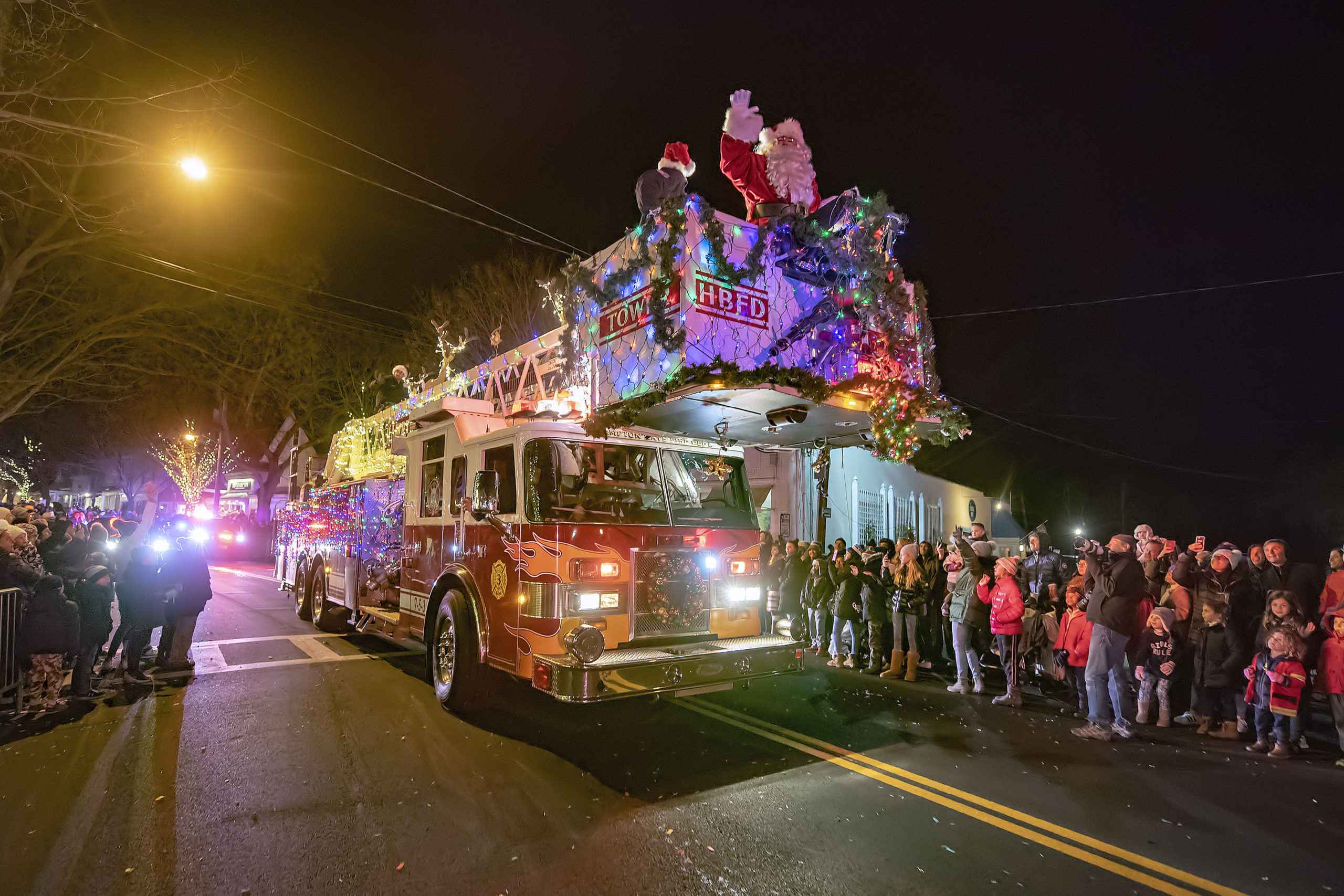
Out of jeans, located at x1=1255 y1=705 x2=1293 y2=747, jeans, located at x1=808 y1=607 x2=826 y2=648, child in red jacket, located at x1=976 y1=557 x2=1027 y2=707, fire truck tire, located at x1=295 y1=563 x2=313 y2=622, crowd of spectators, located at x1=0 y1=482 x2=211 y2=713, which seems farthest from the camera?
fire truck tire, located at x1=295 y1=563 x2=313 y2=622

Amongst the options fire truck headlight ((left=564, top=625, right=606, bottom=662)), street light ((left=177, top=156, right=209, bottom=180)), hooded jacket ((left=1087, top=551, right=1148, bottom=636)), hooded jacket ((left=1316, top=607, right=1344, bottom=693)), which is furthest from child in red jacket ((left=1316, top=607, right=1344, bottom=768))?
street light ((left=177, top=156, right=209, bottom=180))

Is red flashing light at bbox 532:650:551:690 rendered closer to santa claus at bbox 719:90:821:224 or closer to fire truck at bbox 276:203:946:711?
fire truck at bbox 276:203:946:711

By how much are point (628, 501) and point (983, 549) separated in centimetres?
480

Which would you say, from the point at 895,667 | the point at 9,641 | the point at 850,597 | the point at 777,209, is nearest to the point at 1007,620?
the point at 895,667

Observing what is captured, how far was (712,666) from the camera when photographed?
5.64 meters

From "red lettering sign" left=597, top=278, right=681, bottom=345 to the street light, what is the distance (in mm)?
5543

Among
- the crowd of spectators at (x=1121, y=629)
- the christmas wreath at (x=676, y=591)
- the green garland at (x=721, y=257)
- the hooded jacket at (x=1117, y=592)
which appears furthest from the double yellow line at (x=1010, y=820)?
the green garland at (x=721, y=257)

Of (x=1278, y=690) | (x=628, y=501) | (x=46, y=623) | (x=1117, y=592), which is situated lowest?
(x=1278, y=690)

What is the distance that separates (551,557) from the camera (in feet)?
19.1

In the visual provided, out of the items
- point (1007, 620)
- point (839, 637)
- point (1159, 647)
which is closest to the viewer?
point (1159, 647)

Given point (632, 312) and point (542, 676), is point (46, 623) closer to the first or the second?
point (542, 676)

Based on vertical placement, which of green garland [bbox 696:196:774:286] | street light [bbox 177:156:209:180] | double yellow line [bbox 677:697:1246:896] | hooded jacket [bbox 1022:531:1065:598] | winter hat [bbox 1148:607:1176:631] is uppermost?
street light [bbox 177:156:209:180]

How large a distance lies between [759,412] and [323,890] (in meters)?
4.77

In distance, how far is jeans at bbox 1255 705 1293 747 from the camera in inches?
233
